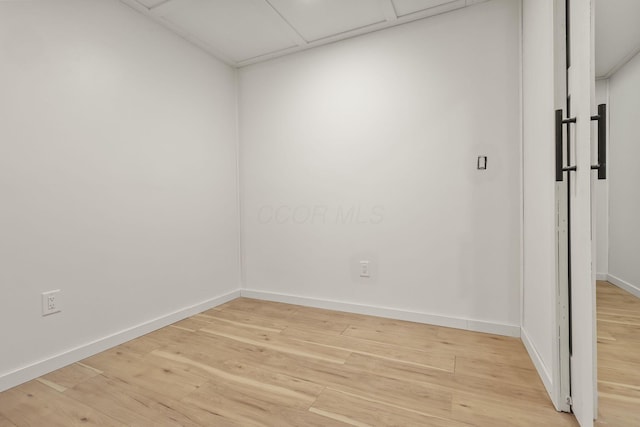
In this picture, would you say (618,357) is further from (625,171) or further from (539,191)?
(625,171)

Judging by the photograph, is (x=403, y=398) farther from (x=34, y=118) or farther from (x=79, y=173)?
(x=34, y=118)

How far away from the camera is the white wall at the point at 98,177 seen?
152cm

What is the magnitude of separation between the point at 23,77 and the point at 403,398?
2.47m

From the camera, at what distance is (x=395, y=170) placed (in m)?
2.29

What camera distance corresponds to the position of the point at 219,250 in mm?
2758

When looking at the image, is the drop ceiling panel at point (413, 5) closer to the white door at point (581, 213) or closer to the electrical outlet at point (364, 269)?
the white door at point (581, 213)

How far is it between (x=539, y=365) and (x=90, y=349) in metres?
2.51

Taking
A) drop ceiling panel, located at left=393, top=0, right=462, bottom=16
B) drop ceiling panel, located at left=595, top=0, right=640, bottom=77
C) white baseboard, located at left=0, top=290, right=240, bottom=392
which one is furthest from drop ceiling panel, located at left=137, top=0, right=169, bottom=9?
drop ceiling panel, located at left=595, top=0, right=640, bottom=77

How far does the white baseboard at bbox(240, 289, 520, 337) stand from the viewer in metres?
2.00

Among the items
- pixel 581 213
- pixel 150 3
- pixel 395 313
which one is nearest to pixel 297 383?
pixel 395 313

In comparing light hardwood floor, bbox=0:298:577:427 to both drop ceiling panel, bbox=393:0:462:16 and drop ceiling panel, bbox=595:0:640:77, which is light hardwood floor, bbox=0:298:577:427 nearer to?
drop ceiling panel, bbox=595:0:640:77

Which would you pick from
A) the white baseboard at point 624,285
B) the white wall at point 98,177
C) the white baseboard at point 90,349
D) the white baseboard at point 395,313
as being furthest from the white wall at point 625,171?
the white baseboard at point 90,349

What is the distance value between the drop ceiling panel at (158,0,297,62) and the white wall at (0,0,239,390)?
0.20 meters

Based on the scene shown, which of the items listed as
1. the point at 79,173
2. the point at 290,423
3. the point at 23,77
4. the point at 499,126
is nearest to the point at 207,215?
the point at 79,173
